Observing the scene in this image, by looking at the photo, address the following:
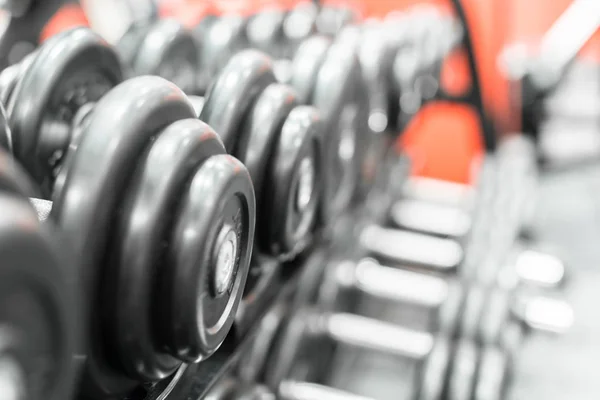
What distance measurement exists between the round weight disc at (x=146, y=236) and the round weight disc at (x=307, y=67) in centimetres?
36

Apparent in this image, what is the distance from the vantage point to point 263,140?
0.59 metres

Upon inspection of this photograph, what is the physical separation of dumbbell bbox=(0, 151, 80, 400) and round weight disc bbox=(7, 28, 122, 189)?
13.0 inches

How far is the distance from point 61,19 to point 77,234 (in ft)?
7.91

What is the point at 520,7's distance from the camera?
8.47 feet

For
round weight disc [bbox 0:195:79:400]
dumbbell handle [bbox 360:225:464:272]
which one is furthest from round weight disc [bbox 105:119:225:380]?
dumbbell handle [bbox 360:225:464:272]

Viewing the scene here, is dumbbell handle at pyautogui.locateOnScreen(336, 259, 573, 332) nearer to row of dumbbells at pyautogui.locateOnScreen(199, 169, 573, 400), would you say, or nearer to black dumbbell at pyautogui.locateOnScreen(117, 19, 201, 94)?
row of dumbbells at pyautogui.locateOnScreen(199, 169, 573, 400)

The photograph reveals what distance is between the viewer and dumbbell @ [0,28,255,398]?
395 mm

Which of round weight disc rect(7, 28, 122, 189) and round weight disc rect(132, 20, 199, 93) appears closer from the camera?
round weight disc rect(7, 28, 122, 189)

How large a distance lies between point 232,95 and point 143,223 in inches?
8.4

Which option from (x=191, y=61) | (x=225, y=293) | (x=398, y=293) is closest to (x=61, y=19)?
(x=191, y=61)

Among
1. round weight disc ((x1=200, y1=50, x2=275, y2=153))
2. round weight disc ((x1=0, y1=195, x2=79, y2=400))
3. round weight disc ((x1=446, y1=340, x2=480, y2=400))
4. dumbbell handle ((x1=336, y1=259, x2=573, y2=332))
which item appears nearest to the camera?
round weight disc ((x1=0, y1=195, x2=79, y2=400))

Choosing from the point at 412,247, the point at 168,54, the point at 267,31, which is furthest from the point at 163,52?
the point at 412,247

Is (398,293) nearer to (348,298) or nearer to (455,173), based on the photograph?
(348,298)

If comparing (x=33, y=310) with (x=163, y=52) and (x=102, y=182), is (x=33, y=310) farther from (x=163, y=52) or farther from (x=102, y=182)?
(x=163, y=52)
